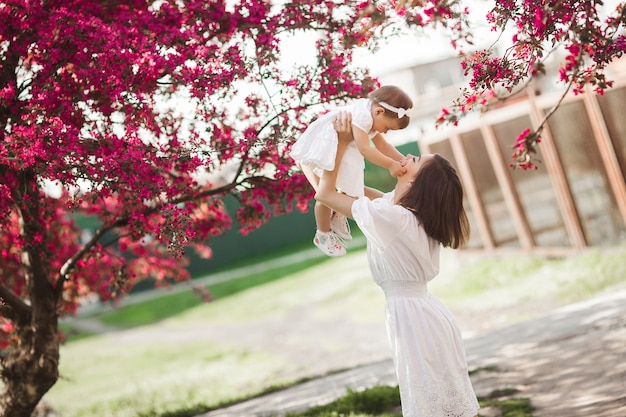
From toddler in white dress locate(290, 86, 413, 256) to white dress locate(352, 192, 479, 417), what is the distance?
0.30m

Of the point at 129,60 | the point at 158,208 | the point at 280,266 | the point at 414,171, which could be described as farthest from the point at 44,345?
the point at 280,266

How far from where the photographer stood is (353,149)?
142 inches

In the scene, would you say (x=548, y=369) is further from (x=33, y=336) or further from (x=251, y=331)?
(x=251, y=331)

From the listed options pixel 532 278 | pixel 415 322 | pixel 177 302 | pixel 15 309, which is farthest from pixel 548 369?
pixel 177 302

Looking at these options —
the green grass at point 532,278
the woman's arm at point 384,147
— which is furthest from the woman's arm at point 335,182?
the green grass at point 532,278

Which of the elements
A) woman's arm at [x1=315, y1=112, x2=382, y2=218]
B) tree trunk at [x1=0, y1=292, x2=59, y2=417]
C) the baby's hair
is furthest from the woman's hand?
tree trunk at [x1=0, y1=292, x2=59, y2=417]

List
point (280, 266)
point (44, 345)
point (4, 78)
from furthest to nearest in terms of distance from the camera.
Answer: point (280, 266)
point (44, 345)
point (4, 78)

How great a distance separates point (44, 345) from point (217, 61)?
240 cm

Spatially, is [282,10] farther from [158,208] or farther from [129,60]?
[158,208]

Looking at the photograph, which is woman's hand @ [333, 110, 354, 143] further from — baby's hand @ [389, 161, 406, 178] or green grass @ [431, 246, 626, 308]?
green grass @ [431, 246, 626, 308]

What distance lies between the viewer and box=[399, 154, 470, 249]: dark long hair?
3.11m

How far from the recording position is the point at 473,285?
10758 mm

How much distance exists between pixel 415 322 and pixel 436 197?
0.59m

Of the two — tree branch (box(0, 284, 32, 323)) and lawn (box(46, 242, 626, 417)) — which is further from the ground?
tree branch (box(0, 284, 32, 323))
